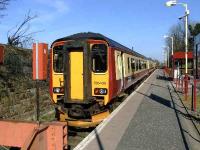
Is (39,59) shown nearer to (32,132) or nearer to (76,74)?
(76,74)

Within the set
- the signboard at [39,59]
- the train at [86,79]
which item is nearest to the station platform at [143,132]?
the train at [86,79]

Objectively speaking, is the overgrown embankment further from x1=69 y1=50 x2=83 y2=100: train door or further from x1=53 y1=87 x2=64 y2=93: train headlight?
x1=69 y1=50 x2=83 y2=100: train door

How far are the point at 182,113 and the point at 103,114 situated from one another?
133 inches

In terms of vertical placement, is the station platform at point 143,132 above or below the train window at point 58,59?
below

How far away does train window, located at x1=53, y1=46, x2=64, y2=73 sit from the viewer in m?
14.2

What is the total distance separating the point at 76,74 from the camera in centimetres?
1359

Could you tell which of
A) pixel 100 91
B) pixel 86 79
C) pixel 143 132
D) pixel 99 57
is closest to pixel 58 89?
pixel 86 79

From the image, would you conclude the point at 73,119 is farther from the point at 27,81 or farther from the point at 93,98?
the point at 27,81

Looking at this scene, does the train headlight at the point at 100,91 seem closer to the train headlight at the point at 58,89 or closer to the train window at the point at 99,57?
the train window at the point at 99,57

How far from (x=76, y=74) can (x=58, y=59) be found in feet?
3.89

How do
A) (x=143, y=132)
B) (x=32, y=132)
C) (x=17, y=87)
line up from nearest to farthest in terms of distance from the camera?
1. (x=32, y=132)
2. (x=143, y=132)
3. (x=17, y=87)

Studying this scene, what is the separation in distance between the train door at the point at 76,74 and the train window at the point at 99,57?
46 cm

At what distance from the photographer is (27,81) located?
1719cm

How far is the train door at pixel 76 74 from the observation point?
13.5 m
